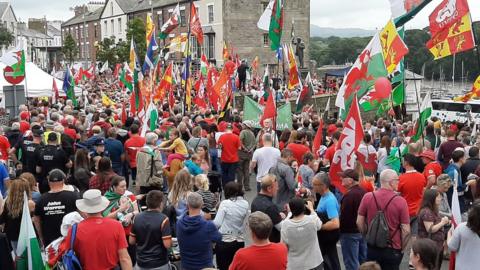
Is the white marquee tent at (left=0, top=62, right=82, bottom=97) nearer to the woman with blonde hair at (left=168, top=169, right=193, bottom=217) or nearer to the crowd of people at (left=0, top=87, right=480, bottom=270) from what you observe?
the crowd of people at (left=0, top=87, right=480, bottom=270)

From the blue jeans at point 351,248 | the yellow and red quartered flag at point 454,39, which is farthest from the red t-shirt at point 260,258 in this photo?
the yellow and red quartered flag at point 454,39

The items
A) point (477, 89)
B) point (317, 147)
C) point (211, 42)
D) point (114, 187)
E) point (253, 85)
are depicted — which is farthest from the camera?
point (211, 42)

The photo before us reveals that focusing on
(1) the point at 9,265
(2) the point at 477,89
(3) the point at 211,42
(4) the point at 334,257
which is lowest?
(4) the point at 334,257

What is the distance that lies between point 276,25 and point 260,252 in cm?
911

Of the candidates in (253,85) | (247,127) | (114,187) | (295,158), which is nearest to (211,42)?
(253,85)

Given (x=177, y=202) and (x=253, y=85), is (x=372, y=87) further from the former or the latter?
(x=253, y=85)

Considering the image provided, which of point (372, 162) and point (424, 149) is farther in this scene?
point (424, 149)

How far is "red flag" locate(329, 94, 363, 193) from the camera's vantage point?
8078 millimetres

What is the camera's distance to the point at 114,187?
7.01 m

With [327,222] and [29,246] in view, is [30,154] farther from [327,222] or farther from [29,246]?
[327,222]

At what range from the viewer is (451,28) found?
468 inches

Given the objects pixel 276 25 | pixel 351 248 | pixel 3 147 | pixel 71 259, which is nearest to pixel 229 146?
pixel 276 25

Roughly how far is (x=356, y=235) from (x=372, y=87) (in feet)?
11.5

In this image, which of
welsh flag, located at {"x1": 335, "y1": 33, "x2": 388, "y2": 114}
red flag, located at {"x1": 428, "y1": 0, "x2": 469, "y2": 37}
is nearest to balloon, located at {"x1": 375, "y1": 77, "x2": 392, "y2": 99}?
welsh flag, located at {"x1": 335, "y1": 33, "x2": 388, "y2": 114}
